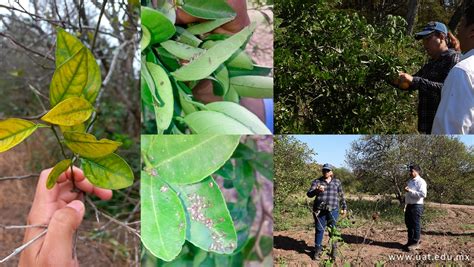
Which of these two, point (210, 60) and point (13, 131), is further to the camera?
point (210, 60)

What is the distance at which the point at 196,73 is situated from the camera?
1.97 meters

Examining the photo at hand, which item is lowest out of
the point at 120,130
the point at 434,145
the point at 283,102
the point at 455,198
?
the point at 120,130

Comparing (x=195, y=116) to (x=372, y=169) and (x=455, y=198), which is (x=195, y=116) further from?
(x=455, y=198)

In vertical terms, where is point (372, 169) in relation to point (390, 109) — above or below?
below

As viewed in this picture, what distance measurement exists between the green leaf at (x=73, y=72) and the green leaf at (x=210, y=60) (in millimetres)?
308

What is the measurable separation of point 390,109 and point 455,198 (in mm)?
347

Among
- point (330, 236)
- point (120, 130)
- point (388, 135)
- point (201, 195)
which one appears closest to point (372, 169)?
point (388, 135)

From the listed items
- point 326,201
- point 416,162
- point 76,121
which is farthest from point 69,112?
point 416,162

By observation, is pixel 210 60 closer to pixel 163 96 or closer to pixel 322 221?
pixel 163 96

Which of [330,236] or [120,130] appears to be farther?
[120,130]

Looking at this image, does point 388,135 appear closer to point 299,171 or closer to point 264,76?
point 299,171

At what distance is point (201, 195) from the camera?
6.56ft

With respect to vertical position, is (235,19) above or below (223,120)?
above

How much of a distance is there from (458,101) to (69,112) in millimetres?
1157
